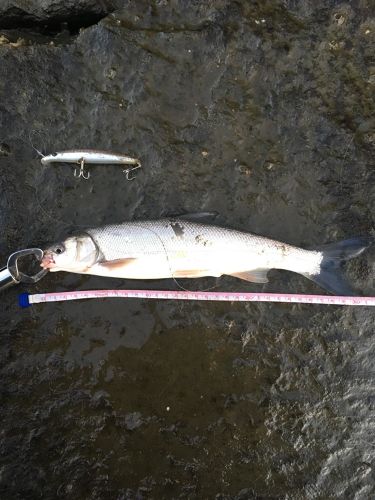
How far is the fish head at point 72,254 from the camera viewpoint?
12.0ft

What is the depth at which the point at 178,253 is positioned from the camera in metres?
3.67

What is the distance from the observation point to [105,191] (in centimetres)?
391

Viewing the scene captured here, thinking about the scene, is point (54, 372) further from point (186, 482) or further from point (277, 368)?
point (277, 368)

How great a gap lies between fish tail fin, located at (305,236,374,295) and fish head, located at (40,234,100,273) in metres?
1.70

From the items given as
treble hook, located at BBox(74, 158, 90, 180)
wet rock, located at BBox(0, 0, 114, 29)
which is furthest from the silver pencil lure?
wet rock, located at BBox(0, 0, 114, 29)

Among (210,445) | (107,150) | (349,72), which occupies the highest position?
(349,72)

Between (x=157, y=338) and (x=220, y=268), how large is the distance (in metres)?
0.77

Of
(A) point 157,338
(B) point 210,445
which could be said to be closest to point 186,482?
(B) point 210,445

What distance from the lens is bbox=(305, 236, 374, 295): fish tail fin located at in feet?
12.3

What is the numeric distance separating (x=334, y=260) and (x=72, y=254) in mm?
2032

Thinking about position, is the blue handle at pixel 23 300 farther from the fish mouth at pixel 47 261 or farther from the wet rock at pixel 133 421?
the wet rock at pixel 133 421

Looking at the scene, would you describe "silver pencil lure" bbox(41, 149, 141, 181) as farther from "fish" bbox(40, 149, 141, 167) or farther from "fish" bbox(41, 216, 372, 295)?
"fish" bbox(41, 216, 372, 295)

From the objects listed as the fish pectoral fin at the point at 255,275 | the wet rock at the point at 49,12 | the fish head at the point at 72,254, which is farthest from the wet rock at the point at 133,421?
the wet rock at the point at 49,12

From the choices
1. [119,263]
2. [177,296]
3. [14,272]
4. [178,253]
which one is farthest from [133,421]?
[14,272]
